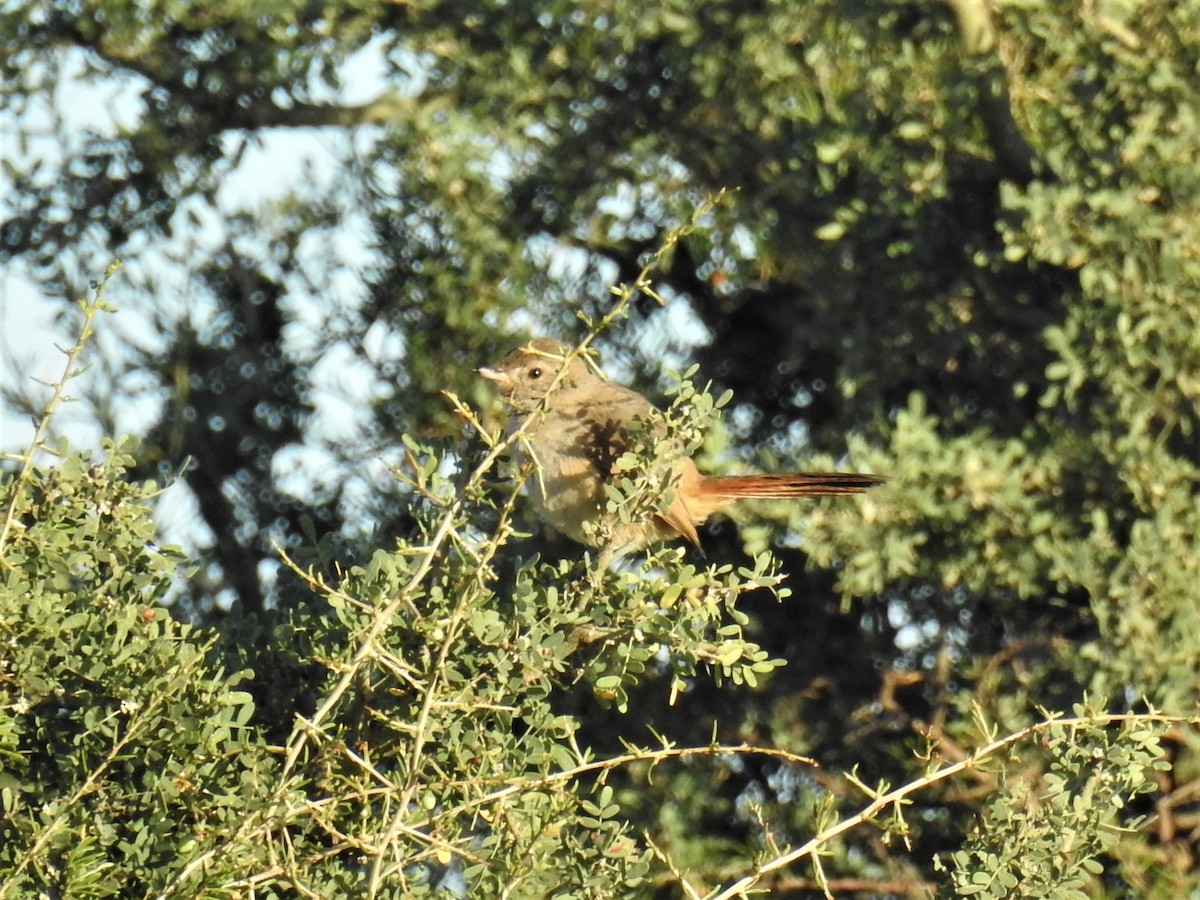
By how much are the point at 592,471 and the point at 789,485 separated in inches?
22.0

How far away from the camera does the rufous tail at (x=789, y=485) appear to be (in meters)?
4.79

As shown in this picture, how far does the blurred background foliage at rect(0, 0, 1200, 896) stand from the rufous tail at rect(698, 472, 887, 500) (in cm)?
17

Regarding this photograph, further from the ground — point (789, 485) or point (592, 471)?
point (592, 471)

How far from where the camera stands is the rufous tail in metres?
4.79

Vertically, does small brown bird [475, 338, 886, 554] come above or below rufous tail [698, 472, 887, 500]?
above

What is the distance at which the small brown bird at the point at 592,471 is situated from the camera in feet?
15.0

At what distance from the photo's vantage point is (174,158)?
230 inches

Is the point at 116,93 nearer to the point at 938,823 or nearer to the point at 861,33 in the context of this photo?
the point at 861,33

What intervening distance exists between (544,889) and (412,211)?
347 centimetres

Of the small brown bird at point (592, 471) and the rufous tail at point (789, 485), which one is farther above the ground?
the small brown bird at point (592, 471)

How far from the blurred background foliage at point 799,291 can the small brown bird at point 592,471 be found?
7.5 inches

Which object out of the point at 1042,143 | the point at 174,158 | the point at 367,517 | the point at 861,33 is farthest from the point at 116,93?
the point at 1042,143

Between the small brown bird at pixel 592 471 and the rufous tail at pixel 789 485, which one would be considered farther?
the rufous tail at pixel 789 485

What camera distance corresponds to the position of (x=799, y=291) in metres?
5.79
